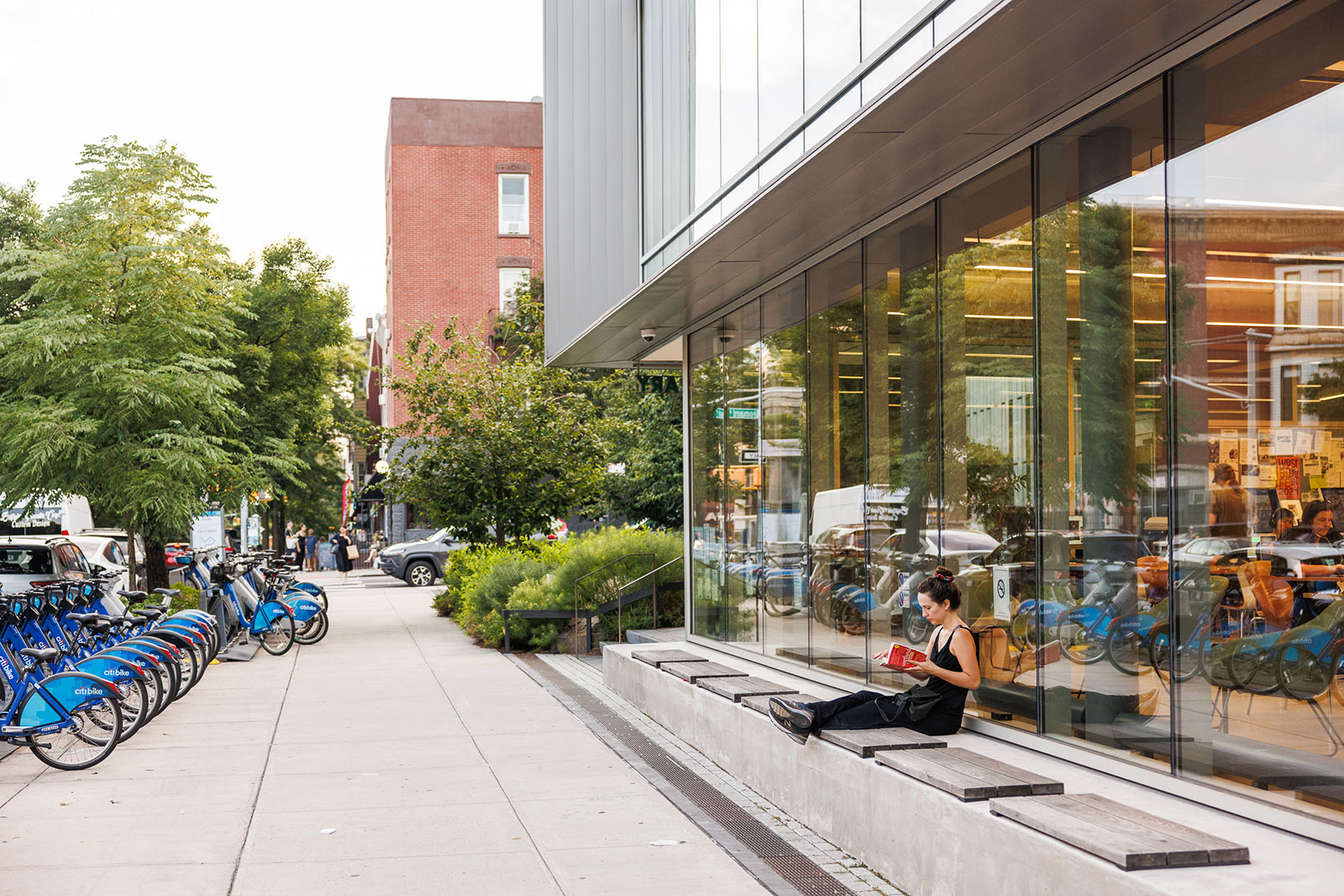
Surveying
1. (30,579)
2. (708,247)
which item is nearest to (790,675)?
(708,247)

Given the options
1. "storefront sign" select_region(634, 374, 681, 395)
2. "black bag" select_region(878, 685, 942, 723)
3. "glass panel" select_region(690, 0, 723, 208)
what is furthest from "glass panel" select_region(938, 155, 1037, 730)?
"storefront sign" select_region(634, 374, 681, 395)

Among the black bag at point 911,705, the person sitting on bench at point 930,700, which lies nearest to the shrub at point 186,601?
the person sitting on bench at point 930,700

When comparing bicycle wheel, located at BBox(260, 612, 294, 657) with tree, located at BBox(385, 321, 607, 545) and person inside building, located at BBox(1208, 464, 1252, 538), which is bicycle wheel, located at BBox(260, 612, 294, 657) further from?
person inside building, located at BBox(1208, 464, 1252, 538)

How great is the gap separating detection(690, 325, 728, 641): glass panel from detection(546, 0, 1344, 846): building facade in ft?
4.91

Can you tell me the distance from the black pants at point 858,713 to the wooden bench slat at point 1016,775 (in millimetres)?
686

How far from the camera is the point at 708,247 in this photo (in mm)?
9859

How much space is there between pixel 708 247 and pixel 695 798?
13.7ft

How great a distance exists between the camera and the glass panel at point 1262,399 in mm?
4922

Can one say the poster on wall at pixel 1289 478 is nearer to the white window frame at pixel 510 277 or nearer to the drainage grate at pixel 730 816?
the drainage grate at pixel 730 816

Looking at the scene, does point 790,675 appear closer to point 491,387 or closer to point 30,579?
point 30,579

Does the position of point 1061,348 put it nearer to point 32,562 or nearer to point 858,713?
point 858,713

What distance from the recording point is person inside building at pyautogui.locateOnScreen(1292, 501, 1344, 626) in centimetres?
489

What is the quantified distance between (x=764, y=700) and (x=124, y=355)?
1405 cm

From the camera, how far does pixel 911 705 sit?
7129mm
